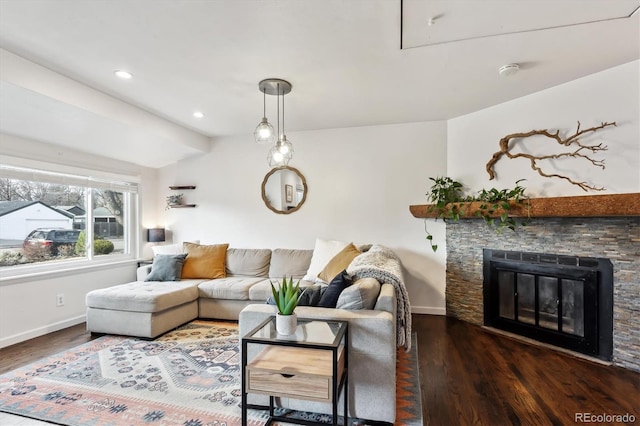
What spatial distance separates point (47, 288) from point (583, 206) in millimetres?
5220

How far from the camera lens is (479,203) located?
3266mm

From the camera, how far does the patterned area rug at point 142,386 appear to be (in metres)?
1.92

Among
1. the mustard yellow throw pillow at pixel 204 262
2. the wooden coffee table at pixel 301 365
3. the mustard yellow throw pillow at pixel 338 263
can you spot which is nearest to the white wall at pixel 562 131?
the mustard yellow throw pillow at pixel 338 263

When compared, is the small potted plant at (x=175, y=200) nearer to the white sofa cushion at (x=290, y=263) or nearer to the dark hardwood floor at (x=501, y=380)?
the white sofa cushion at (x=290, y=263)

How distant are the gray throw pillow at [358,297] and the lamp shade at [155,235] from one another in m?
3.67

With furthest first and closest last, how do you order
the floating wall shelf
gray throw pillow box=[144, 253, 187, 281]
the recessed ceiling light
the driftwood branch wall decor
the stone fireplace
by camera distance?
the floating wall shelf, gray throw pillow box=[144, 253, 187, 281], the driftwood branch wall decor, the recessed ceiling light, the stone fireplace

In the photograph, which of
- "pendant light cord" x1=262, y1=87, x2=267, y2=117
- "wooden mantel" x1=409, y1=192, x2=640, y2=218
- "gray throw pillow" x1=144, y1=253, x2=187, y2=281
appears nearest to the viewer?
"wooden mantel" x1=409, y1=192, x2=640, y2=218

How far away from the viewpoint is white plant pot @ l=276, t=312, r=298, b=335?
5.72ft

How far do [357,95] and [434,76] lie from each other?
76cm

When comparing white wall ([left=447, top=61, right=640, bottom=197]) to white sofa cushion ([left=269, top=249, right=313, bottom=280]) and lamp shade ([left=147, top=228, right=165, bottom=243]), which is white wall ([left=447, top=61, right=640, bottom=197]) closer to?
white sofa cushion ([left=269, top=249, right=313, bottom=280])

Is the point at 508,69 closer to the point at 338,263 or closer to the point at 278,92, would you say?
the point at 278,92

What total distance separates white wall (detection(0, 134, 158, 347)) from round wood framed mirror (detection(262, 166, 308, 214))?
2038mm

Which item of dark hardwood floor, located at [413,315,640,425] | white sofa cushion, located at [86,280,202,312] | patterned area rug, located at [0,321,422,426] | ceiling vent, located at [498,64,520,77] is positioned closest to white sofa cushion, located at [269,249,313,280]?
white sofa cushion, located at [86,280,202,312]

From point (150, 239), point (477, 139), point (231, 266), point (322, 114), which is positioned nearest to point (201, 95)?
point (322, 114)
